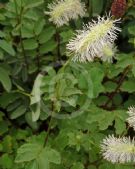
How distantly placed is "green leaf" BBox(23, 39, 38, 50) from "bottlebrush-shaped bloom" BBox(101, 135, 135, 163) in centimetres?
56

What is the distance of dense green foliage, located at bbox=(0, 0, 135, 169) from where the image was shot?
1.71 m

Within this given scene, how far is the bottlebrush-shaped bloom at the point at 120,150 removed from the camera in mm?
1574

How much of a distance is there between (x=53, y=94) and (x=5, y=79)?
366 mm

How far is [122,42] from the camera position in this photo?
2.31 meters

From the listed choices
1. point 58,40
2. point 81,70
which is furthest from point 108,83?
point 58,40

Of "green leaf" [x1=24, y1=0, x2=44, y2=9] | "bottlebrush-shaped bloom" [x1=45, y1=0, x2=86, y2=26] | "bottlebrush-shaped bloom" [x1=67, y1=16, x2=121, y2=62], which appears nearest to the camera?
"bottlebrush-shaped bloom" [x1=67, y1=16, x2=121, y2=62]

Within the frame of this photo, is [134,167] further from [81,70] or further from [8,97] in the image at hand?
[8,97]

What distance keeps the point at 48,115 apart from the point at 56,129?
0.09m

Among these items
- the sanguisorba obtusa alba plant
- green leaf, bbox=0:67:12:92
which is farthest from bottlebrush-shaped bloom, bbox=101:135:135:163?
green leaf, bbox=0:67:12:92

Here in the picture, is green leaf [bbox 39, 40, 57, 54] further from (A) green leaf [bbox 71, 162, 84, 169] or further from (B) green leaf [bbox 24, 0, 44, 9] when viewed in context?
(A) green leaf [bbox 71, 162, 84, 169]

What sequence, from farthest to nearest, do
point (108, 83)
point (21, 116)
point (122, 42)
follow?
1. point (122, 42)
2. point (21, 116)
3. point (108, 83)

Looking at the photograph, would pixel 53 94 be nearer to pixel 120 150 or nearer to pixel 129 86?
pixel 120 150

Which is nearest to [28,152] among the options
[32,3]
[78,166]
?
[78,166]

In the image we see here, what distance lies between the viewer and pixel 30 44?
2.02 meters
